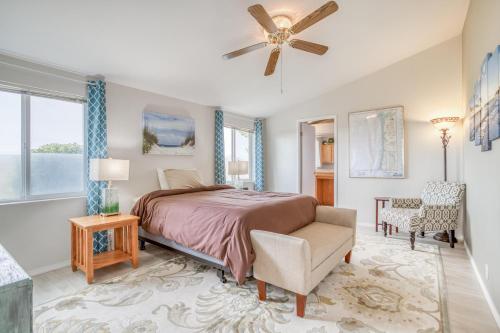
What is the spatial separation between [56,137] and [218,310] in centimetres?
275

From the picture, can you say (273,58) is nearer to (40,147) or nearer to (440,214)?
(40,147)

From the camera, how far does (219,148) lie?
5.00m

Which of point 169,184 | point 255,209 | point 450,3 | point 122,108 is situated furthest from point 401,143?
point 122,108

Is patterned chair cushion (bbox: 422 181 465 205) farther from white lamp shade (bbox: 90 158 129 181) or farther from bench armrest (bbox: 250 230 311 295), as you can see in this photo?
white lamp shade (bbox: 90 158 129 181)

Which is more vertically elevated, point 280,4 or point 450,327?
point 280,4

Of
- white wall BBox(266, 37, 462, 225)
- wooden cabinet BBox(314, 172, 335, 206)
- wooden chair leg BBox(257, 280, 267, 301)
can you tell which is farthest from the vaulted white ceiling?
wooden cabinet BBox(314, 172, 335, 206)

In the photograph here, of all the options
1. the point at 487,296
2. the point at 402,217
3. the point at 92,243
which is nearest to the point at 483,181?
the point at 487,296

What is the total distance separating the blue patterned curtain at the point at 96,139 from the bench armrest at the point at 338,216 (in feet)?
9.20

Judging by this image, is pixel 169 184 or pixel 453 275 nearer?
pixel 453 275

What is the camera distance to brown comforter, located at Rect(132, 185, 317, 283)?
2.19 metres

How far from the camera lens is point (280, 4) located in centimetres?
249

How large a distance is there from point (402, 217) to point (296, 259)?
2.42 m

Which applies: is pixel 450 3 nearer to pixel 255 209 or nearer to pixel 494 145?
pixel 494 145

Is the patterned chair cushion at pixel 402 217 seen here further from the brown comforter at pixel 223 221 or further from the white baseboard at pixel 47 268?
the white baseboard at pixel 47 268
